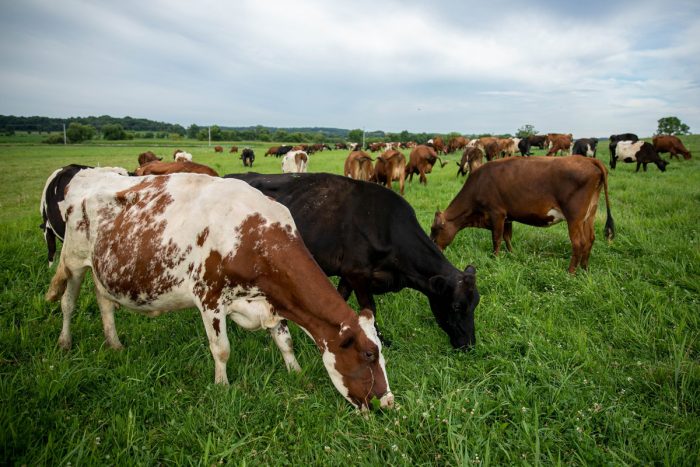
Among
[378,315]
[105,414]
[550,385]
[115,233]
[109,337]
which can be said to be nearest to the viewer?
[105,414]

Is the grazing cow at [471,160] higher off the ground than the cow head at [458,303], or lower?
higher

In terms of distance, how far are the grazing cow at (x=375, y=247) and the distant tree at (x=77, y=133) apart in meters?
82.4

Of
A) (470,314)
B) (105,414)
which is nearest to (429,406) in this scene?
(470,314)

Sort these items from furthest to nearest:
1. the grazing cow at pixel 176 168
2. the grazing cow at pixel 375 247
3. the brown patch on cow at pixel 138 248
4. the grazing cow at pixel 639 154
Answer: the grazing cow at pixel 639 154 → the grazing cow at pixel 176 168 → the grazing cow at pixel 375 247 → the brown patch on cow at pixel 138 248

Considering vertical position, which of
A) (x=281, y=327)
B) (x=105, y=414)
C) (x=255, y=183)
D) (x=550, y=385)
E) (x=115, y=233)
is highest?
(x=255, y=183)

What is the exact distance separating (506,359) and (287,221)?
2.35 metres

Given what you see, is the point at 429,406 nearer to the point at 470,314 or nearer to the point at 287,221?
the point at 470,314

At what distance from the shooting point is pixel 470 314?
3.79 meters

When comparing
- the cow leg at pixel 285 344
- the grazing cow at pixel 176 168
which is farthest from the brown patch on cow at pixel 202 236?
the grazing cow at pixel 176 168

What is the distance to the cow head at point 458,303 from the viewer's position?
12.3 feet

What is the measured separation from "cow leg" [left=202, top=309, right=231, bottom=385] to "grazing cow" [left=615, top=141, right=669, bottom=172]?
21.9 metres

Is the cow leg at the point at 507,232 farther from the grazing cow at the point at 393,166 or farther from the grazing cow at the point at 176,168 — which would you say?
the grazing cow at the point at 393,166

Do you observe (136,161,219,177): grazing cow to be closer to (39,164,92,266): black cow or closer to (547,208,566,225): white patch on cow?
(39,164,92,266): black cow

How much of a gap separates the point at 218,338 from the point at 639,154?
22340 mm
